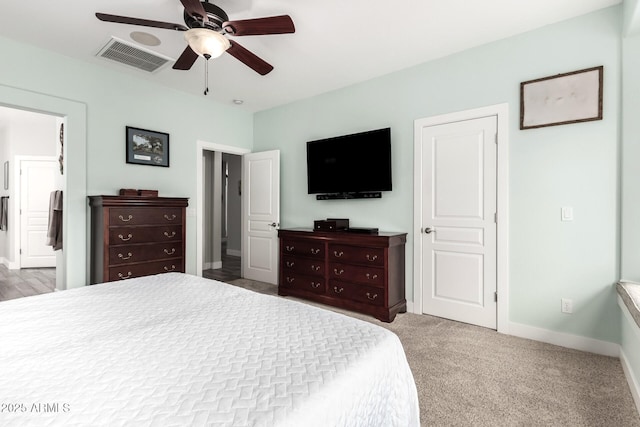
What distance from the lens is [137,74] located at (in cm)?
364

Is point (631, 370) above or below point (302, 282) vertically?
below

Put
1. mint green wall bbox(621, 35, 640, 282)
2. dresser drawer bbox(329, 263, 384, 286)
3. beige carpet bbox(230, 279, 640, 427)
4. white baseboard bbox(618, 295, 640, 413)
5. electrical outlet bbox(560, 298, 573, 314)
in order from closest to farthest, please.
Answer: beige carpet bbox(230, 279, 640, 427) < white baseboard bbox(618, 295, 640, 413) < mint green wall bbox(621, 35, 640, 282) < electrical outlet bbox(560, 298, 573, 314) < dresser drawer bbox(329, 263, 384, 286)

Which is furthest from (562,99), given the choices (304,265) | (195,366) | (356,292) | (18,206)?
(18,206)

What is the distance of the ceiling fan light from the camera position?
2.02 meters

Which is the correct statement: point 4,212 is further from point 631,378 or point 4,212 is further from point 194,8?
point 631,378

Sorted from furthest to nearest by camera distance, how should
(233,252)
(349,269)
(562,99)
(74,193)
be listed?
1. (233,252)
2. (349,269)
3. (74,193)
4. (562,99)

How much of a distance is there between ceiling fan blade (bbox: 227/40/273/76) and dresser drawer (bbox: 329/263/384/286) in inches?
81.3

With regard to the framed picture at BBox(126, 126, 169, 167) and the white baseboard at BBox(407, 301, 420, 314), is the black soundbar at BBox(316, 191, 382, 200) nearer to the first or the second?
the white baseboard at BBox(407, 301, 420, 314)

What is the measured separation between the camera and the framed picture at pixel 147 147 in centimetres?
367

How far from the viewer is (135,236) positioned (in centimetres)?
326

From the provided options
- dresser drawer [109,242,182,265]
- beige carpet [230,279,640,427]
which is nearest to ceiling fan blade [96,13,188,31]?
dresser drawer [109,242,182,265]

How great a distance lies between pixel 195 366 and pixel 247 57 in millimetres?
2212

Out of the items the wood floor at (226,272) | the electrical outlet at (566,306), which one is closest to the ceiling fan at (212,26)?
the electrical outlet at (566,306)

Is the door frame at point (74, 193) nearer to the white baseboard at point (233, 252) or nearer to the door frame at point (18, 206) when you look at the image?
the door frame at point (18, 206)
